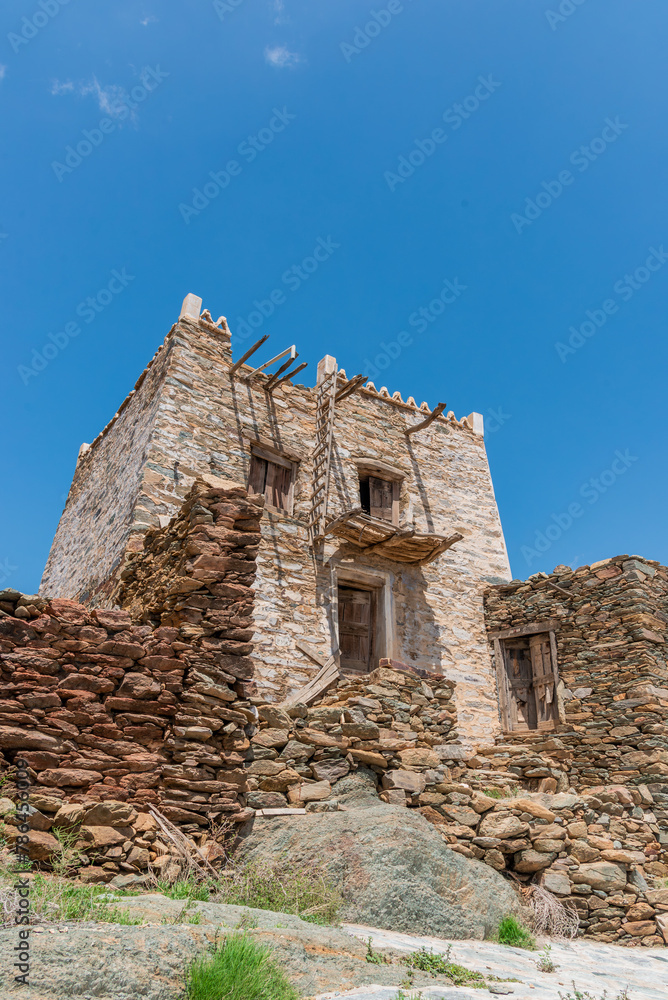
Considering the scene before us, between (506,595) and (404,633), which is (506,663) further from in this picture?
(404,633)

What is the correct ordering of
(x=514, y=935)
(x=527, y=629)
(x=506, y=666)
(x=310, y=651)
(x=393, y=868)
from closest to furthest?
(x=393, y=868) < (x=514, y=935) < (x=310, y=651) < (x=527, y=629) < (x=506, y=666)

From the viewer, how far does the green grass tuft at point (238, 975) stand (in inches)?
111

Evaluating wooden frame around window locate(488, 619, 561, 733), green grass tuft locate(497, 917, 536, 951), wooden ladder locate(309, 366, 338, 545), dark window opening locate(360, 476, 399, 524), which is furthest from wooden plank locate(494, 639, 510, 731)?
green grass tuft locate(497, 917, 536, 951)

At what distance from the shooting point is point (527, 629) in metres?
12.7

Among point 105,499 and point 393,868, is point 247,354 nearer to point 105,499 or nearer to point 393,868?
point 105,499

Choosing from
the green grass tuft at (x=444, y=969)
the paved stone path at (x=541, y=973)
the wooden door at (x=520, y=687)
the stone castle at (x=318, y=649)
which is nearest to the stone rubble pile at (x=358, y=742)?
the stone castle at (x=318, y=649)

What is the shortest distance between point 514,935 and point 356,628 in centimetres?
730

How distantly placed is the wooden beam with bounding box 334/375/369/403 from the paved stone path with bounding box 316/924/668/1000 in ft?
32.2

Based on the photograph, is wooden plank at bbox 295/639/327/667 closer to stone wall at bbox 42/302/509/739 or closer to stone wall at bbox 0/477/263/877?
stone wall at bbox 42/302/509/739

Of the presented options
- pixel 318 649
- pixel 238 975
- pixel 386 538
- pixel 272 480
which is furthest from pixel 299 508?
pixel 238 975

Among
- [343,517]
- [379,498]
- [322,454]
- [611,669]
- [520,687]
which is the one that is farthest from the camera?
[379,498]

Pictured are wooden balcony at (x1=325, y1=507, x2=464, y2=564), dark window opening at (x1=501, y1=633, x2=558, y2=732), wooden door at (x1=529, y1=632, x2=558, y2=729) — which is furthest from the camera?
dark window opening at (x1=501, y1=633, x2=558, y2=732)

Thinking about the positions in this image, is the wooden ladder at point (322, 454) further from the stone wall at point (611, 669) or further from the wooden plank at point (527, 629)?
the stone wall at point (611, 669)

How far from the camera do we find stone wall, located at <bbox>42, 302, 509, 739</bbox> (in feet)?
35.4
